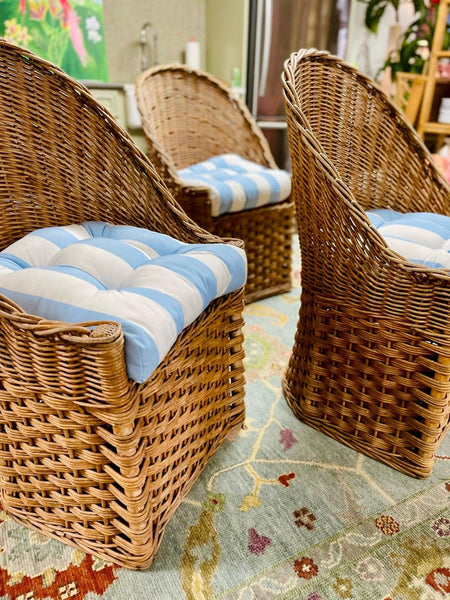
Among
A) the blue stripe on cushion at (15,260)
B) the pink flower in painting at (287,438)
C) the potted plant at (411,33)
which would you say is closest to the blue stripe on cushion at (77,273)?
the blue stripe on cushion at (15,260)

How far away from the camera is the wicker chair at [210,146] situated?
1.75 metres

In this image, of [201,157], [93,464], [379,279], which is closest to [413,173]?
[379,279]

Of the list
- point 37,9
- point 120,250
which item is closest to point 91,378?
point 120,250

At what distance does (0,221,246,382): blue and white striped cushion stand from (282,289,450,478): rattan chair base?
0.29 m

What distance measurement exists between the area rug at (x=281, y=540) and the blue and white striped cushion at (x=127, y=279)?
1.49 feet

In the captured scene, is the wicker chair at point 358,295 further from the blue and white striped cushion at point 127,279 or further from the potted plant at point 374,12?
the potted plant at point 374,12

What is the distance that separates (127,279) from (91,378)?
0.27m

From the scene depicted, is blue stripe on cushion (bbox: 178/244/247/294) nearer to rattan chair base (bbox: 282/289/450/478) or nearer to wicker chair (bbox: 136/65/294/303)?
rattan chair base (bbox: 282/289/450/478)

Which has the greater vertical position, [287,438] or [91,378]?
[91,378]

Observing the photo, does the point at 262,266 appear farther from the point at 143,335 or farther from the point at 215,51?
the point at 215,51

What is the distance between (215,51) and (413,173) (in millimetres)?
2071

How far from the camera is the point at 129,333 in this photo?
74cm

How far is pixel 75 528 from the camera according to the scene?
3.05ft

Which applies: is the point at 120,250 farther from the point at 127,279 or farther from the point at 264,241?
the point at 264,241
